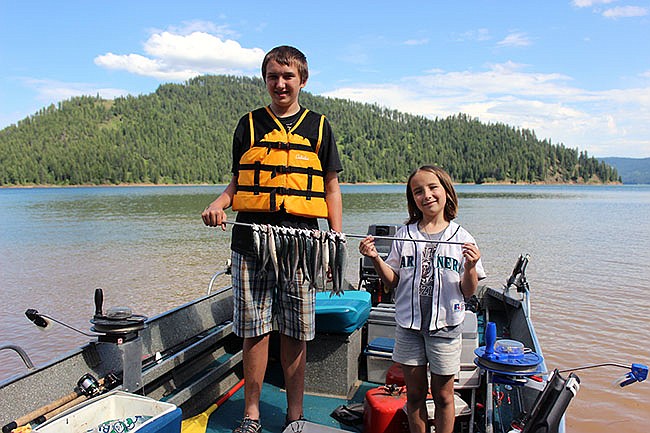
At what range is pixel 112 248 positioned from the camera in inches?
889

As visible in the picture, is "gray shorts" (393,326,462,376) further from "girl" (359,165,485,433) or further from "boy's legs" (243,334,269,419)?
"boy's legs" (243,334,269,419)

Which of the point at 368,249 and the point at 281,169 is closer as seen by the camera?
the point at 368,249

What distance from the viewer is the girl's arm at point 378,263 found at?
9.93 ft

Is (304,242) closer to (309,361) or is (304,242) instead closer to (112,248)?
(309,361)

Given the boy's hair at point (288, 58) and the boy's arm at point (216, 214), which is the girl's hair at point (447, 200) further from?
the boy's arm at point (216, 214)

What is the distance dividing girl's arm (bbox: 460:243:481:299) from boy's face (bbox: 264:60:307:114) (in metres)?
1.49

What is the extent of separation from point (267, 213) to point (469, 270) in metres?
1.34

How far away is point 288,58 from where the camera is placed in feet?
11.0

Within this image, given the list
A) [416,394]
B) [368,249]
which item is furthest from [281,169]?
[416,394]

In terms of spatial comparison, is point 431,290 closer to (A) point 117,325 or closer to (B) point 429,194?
(B) point 429,194

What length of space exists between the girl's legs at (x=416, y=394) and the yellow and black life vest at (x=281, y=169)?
1.17 m

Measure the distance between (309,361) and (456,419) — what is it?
139 centimetres

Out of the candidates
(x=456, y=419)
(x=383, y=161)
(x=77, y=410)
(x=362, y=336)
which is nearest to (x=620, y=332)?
(x=362, y=336)

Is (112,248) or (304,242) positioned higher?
(304,242)
